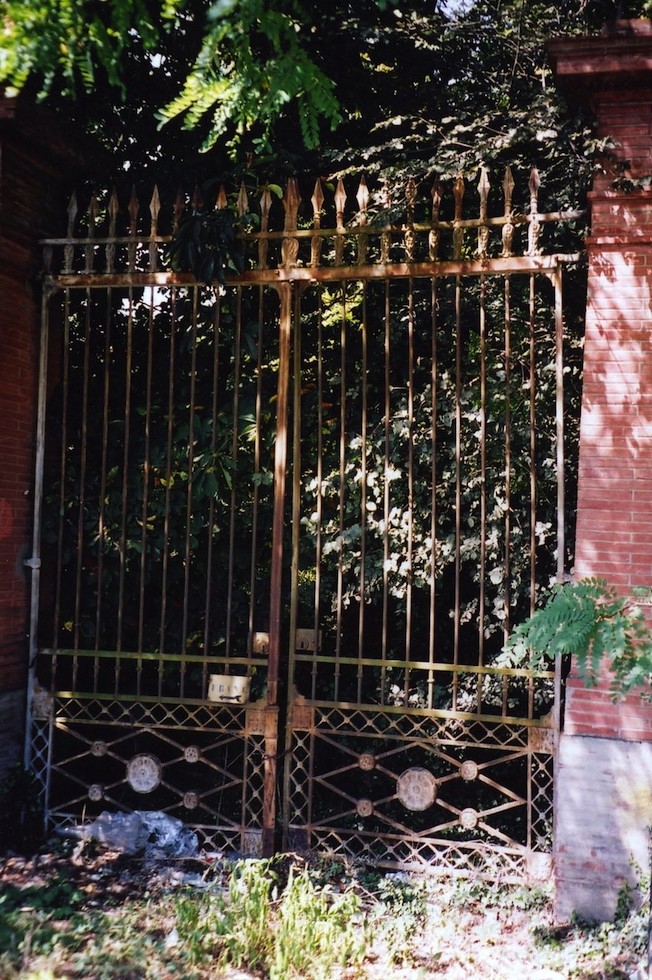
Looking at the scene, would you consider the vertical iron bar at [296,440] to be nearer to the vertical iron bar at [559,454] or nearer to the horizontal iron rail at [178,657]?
the horizontal iron rail at [178,657]

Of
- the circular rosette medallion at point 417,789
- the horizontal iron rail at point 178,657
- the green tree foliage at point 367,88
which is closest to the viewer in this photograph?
the green tree foliage at point 367,88

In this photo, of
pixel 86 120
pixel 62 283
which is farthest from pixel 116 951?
pixel 86 120

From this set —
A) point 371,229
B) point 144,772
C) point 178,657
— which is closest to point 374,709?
point 178,657

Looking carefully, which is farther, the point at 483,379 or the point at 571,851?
the point at 483,379

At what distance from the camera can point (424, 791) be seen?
15.5ft

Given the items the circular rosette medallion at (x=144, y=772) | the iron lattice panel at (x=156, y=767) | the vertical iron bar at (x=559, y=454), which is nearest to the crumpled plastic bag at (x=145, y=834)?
the iron lattice panel at (x=156, y=767)

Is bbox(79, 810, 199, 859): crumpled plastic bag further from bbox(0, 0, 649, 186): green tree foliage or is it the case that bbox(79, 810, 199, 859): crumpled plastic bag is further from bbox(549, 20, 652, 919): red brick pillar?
bbox(0, 0, 649, 186): green tree foliage

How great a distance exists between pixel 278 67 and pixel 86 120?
2793 millimetres

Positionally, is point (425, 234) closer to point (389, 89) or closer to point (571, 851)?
point (389, 89)

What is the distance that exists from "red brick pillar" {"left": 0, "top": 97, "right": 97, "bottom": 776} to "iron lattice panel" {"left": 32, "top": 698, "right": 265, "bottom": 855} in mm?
382

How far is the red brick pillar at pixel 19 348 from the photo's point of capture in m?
5.09

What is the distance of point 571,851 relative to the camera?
4.23 meters

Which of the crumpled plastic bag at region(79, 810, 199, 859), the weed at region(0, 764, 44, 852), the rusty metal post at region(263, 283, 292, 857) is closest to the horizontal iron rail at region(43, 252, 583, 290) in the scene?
the rusty metal post at region(263, 283, 292, 857)

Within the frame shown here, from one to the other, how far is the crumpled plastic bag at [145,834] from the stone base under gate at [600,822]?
2.26 m
